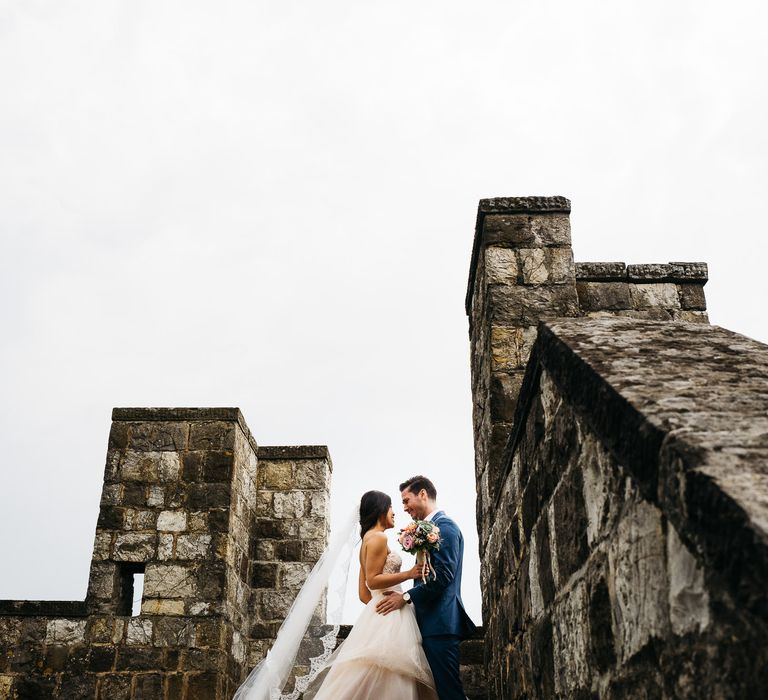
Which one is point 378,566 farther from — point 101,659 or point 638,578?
point 638,578

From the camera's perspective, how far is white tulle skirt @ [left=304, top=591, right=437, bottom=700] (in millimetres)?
4117

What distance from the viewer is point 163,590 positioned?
6.25 metres

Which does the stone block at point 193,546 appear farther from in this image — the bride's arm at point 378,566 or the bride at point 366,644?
the bride's arm at point 378,566

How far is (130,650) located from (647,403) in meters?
5.74

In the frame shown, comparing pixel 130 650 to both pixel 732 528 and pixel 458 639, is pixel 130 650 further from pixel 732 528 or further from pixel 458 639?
pixel 732 528

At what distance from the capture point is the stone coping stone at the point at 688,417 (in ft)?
3.28

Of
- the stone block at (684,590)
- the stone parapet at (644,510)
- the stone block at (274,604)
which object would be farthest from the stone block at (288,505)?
the stone block at (684,590)

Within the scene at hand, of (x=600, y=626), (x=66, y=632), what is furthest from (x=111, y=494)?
(x=600, y=626)

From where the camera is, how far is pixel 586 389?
5.51 feet

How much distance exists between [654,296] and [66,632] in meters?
5.08

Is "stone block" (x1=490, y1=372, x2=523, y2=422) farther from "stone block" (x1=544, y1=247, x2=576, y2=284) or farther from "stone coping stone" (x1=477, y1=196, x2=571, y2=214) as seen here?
"stone coping stone" (x1=477, y1=196, x2=571, y2=214)

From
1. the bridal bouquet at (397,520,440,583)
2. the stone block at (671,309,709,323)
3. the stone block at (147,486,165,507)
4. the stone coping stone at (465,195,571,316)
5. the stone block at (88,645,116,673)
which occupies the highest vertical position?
the stone coping stone at (465,195,571,316)

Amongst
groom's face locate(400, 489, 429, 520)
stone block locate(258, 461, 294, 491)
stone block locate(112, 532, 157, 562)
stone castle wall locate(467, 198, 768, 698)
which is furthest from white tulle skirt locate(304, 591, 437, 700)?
stone block locate(258, 461, 294, 491)

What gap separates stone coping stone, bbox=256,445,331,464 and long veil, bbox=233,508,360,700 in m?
2.00
